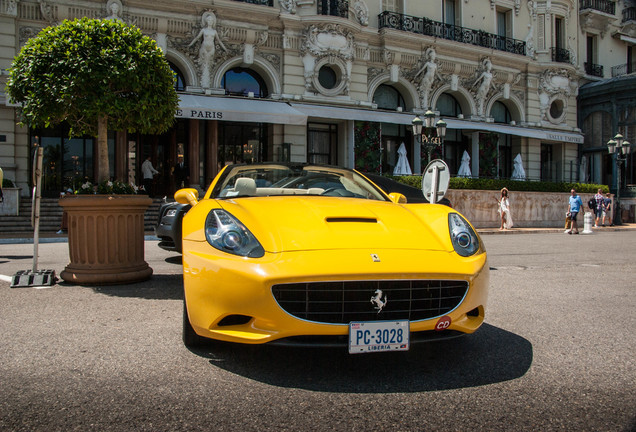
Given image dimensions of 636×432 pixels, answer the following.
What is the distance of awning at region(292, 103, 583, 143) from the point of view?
21141 millimetres

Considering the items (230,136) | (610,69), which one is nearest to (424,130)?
(230,136)

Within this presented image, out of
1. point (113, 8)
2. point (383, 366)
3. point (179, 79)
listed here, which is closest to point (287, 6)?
point (179, 79)

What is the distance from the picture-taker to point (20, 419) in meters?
2.26

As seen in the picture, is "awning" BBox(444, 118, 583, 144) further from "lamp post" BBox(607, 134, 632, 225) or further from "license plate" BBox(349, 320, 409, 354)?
"license plate" BBox(349, 320, 409, 354)

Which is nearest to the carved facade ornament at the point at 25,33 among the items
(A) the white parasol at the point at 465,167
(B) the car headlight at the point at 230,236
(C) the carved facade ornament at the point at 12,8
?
(C) the carved facade ornament at the point at 12,8

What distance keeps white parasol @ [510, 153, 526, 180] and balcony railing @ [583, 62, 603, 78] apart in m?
8.69

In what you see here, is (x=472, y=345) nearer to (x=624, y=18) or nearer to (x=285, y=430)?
(x=285, y=430)

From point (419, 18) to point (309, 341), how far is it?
24.5m

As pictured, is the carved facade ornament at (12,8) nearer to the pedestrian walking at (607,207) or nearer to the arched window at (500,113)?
the arched window at (500,113)

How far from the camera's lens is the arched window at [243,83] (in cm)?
2156

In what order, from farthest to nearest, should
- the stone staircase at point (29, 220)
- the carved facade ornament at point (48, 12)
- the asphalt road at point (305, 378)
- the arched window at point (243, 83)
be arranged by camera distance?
the arched window at point (243, 83) < the carved facade ornament at point (48, 12) < the stone staircase at point (29, 220) < the asphalt road at point (305, 378)

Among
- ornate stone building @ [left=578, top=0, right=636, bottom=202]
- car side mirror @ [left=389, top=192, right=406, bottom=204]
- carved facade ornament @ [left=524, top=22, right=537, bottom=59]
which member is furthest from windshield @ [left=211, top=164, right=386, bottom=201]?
ornate stone building @ [left=578, top=0, right=636, bottom=202]

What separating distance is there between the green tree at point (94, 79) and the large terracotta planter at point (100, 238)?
3.04 feet

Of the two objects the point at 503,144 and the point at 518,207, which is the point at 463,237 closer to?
the point at 518,207
